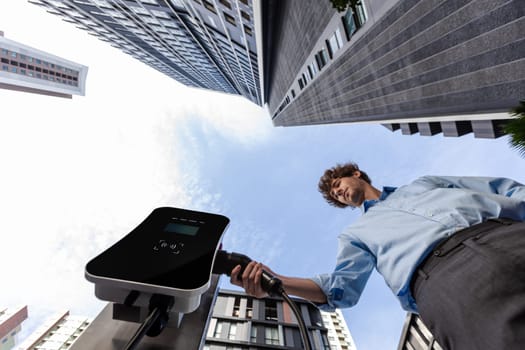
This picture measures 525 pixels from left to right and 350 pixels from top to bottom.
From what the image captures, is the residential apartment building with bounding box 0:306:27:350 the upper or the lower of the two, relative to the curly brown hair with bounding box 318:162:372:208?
lower

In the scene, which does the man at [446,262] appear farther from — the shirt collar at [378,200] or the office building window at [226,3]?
the office building window at [226,3]

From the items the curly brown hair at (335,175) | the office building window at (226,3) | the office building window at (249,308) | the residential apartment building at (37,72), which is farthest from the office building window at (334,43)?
the residential apartment building at (37,72)

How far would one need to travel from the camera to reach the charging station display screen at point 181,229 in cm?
145

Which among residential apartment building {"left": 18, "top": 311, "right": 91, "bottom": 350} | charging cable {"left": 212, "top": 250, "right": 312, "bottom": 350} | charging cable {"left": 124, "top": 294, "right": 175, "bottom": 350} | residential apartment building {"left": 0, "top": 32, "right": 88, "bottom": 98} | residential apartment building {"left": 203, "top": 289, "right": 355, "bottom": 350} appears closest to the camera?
charging cable {"left": 124, "top": 294, "right": 175, "bottom": 350}

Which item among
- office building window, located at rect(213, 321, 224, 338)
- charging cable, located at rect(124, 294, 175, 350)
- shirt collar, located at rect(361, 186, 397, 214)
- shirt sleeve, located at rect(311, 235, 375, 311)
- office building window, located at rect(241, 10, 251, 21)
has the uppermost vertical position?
office building window, located at rect(241, 10, 251, 21)

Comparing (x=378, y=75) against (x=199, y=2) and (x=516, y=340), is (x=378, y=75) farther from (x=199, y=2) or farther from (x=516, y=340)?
(x=516, y=340)

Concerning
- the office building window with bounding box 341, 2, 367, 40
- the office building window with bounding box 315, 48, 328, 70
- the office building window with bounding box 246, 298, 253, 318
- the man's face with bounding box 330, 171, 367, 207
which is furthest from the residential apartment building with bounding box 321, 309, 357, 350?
the man's face with bounding box 330, 171, 367, 207

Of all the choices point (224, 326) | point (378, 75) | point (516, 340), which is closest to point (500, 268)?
point (516, 340)

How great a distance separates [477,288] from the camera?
1.22 m

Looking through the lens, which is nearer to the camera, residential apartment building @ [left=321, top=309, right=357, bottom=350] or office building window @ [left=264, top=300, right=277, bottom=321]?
office building window @ [left=264, top=300, right=277, bottom=321]

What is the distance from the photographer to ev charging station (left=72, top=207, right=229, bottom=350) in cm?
104

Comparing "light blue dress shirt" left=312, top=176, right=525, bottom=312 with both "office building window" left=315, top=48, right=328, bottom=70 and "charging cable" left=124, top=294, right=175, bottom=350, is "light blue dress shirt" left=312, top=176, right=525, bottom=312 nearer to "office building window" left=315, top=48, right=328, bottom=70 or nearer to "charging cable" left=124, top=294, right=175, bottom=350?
"charging cable" left=124, top=294, right=175, bottom=350

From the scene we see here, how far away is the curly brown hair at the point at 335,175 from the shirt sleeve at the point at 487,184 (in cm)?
140

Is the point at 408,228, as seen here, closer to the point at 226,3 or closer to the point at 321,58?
the point at 321,58
